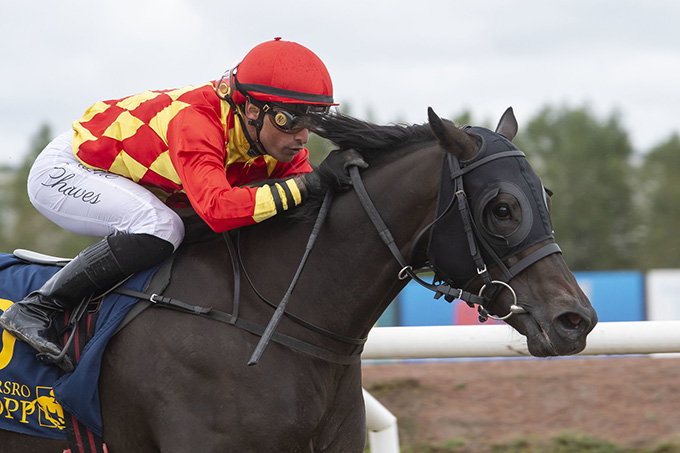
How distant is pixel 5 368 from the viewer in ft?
9.98

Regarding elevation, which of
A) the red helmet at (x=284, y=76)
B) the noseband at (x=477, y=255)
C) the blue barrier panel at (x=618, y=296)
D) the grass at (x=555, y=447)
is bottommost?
the blue barrier panel at (x=618, y=296)

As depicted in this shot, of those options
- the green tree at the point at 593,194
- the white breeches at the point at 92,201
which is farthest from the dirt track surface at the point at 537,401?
the green tree at the point at 593,194

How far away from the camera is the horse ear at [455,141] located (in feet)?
9.01

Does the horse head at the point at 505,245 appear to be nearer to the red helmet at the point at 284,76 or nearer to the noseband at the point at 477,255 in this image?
the noseband at the point at 477,255

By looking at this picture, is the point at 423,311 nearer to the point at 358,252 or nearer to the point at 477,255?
the point at 358,252

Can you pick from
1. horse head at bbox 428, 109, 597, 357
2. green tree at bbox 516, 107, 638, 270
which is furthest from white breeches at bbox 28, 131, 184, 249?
green tree at bbox 516, 107, 638, 270

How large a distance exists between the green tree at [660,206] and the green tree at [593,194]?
0.75 meters

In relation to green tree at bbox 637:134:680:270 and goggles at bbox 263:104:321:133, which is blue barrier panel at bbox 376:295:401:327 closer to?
goggles at bbox 263:104:321:133

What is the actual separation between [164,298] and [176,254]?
236 mm

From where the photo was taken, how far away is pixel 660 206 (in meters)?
40.2

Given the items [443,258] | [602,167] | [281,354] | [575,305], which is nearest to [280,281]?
[281,354]

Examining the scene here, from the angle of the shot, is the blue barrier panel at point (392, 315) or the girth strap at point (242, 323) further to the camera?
the blue barrier panel at point (392, 315)

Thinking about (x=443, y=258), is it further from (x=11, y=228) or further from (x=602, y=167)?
(x=602, y=167)

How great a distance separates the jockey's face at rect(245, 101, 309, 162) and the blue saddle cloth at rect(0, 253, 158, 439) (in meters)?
0.67
